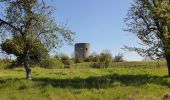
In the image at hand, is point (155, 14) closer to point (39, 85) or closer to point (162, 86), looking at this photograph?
point (162, 86)

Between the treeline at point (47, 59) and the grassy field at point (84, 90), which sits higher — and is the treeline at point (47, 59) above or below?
above

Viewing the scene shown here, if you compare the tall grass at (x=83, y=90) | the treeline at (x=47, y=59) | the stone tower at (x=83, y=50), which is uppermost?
the stone tower at (x=83, y=50)

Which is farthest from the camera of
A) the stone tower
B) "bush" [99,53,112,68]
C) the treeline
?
the stone tower

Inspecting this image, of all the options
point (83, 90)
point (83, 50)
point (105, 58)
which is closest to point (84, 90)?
point (83, 90)

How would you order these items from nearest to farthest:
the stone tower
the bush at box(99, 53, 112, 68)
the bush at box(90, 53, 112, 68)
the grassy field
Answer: the grassy field < the bush at box(90, 53, 112, 68) < the bush at box(99, 53, 112, 68) < the stone tower

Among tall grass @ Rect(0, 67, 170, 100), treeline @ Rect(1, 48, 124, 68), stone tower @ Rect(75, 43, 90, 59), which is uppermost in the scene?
stone tower @ Rect(75, 43, 90, 59)

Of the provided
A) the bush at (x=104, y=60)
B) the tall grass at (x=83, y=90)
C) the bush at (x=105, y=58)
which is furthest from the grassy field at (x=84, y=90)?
the bush at (x=105, y=58)

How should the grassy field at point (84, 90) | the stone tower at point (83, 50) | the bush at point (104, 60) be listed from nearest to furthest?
the grassy field at point (84, 90) < the bush at point (104, 60) < the stone tower at point (83, 50)

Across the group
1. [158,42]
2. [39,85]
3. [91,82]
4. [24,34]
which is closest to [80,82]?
[91,82]

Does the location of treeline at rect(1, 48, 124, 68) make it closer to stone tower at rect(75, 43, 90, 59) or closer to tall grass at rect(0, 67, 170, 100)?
tall grass at rect(0, 67, 170, 100)

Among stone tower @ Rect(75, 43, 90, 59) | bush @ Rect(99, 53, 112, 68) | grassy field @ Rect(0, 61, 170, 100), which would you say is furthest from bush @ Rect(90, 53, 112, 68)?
grassy field @ Rect(0, 61, 170, 100)

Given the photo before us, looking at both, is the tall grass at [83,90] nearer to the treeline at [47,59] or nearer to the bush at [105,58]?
the treeline at [47,59]

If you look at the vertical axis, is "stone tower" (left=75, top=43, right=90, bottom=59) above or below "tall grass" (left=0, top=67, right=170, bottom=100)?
above

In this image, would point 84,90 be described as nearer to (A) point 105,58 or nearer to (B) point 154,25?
(B) point 154,25
